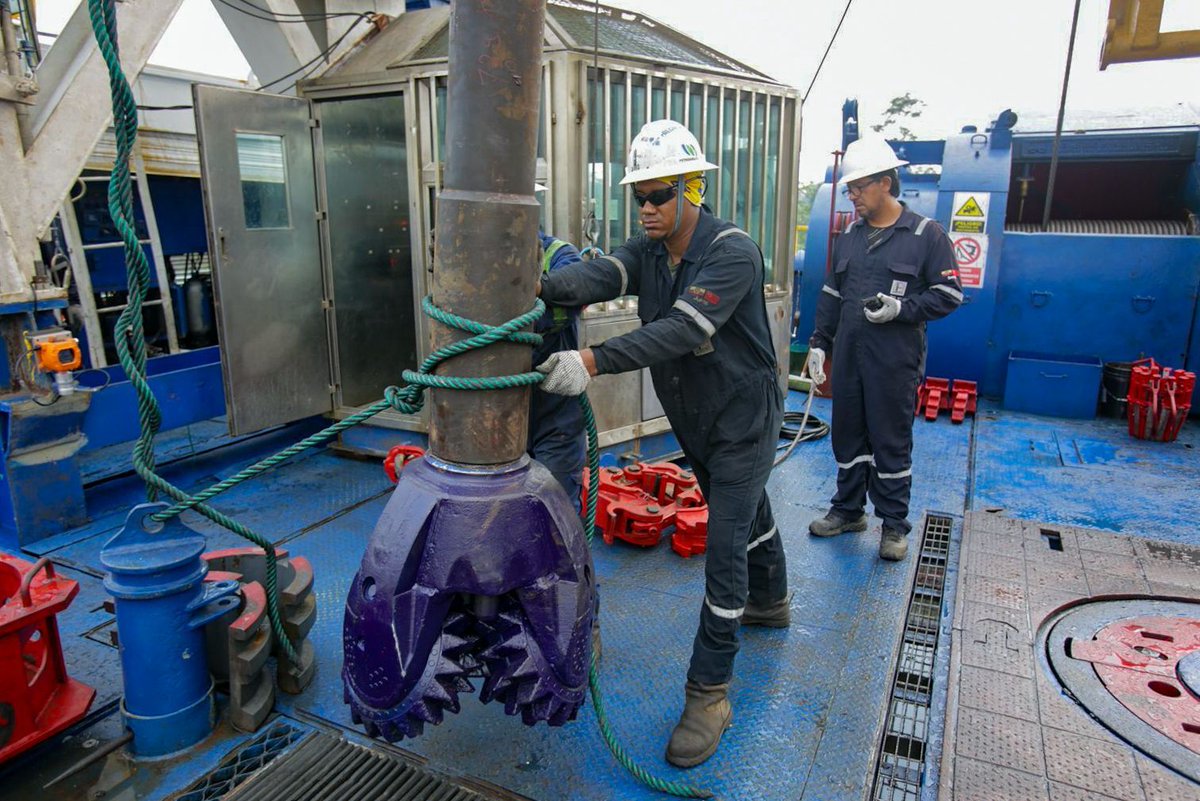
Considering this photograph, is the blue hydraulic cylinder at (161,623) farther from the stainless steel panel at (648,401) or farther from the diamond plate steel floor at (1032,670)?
the stainless steel panel at (648,401)

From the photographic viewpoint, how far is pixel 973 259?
6.61 m

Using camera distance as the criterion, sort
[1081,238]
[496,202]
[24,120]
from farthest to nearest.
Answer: [1081,238]
[24,120]
[496,202]

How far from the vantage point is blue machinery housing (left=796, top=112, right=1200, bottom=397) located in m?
Answer: 6.38

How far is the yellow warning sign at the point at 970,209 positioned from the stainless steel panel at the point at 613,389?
11.2 ft

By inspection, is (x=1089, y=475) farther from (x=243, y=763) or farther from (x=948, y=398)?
(x=243, y=763)

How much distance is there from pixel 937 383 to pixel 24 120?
6.44 meters

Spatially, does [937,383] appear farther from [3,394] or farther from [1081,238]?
[3,394]

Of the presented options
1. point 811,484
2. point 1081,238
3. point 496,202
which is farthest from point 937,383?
point 496,202

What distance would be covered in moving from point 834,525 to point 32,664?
3543mm

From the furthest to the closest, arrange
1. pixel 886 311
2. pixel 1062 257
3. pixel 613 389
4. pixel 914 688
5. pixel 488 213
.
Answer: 1. pixel 1062 257
2. pixel 613 389
3. pixel 886 311
4. pixel 914 688
5. pixel 488 213

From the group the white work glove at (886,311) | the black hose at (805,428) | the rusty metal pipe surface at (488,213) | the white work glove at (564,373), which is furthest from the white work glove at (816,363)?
the rusty metal pipe surface at (488,213)

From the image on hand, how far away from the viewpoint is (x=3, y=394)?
391 cm

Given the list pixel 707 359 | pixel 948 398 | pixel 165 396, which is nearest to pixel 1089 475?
pixel 948 398

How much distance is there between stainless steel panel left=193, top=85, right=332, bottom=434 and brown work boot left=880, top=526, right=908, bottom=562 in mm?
3668
